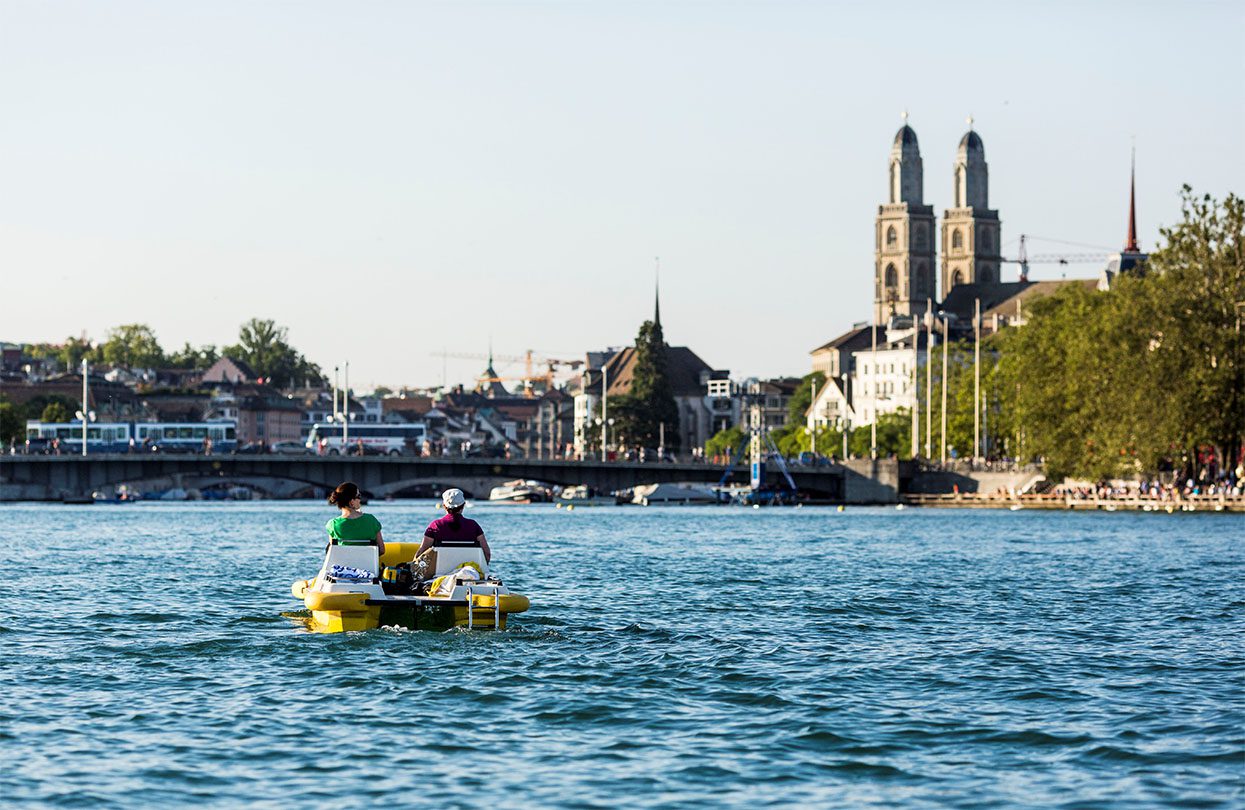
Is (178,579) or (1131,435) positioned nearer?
(178,579)

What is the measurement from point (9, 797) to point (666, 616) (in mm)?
19015

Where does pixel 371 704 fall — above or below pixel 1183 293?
below

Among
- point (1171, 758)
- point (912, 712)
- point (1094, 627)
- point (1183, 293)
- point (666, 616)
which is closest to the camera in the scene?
point (1171, 758)

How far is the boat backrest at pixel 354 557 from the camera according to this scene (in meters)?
28.3

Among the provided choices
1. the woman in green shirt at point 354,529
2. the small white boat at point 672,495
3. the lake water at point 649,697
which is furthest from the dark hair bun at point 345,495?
the small white boat at point 672,495

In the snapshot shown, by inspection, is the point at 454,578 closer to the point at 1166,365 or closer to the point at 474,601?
the point at 474,601

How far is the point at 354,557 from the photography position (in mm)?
28391

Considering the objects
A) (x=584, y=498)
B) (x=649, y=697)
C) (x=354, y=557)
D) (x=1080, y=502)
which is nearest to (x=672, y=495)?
(x=584, y=498)

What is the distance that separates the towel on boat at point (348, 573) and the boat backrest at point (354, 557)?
5cm

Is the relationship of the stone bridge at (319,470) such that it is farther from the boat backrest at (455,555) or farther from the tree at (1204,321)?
the boat backrest at (455,555)

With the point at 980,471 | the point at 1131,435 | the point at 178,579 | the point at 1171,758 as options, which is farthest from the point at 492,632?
the point at 980,471

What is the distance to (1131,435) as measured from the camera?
107m

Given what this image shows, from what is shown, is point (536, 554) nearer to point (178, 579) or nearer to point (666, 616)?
point (178, 579)

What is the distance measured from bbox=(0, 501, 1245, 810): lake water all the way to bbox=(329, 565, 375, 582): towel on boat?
0.79m
